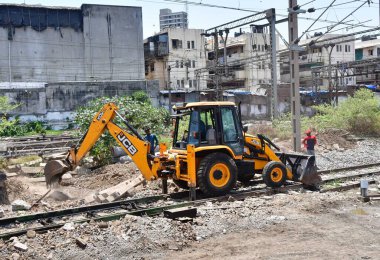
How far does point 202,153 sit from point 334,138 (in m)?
16.0

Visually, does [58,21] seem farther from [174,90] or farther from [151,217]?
[151,217]

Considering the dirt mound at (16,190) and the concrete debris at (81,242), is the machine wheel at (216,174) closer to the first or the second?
the concrete debris at (81,242)

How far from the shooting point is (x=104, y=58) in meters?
53.6

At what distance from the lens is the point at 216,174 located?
11.6 metres

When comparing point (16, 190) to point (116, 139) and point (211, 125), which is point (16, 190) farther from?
point (211, 125)

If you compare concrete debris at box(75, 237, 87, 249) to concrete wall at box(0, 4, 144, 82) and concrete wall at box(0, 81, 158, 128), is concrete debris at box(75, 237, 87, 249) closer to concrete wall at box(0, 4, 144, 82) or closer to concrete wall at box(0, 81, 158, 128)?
concrete wall at box(0, 81, 158, 128)

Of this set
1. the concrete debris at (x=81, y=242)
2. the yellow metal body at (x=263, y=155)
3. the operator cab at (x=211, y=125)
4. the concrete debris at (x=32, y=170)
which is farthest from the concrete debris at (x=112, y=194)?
the concrete debris at (x=32, y=170)

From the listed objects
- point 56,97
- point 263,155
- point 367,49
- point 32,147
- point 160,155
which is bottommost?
point 32,147

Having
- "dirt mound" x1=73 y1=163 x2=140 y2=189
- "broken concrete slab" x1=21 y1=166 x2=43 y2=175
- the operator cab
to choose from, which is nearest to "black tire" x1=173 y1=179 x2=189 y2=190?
the operator cab

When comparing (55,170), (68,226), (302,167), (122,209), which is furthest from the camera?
(302,167)

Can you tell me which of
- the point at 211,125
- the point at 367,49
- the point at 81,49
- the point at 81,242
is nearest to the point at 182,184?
the point at 211,125

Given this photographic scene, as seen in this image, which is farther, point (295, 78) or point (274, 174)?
point (295, 78)

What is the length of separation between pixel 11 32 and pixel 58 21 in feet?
16.9

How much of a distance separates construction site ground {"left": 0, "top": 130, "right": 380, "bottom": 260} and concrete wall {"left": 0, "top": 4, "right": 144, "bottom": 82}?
4130cm
